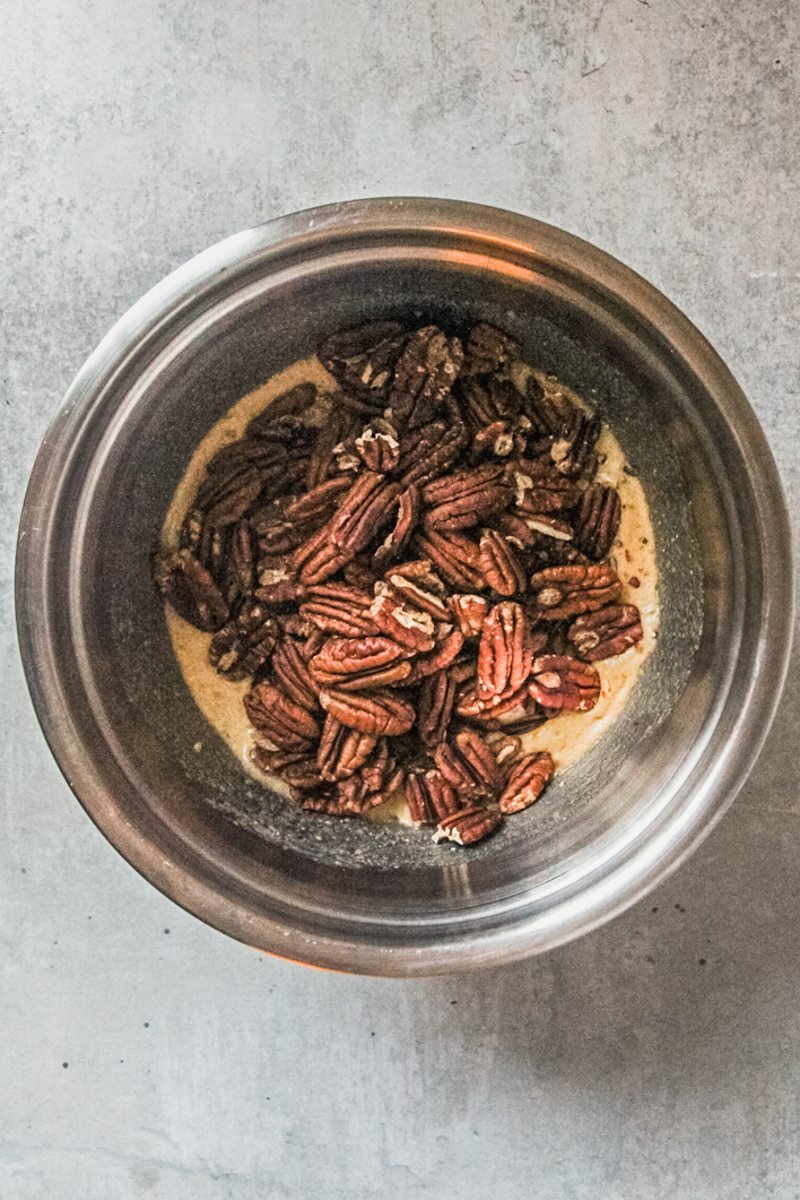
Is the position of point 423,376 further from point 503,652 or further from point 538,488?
point 503,652

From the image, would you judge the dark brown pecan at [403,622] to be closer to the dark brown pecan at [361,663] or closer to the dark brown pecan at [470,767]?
the dark brown pecan at [361,663]

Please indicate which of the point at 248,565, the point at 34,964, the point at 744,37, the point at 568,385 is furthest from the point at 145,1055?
the point at 744,37

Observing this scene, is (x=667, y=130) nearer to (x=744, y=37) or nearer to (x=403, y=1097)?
(x=744, y=37)

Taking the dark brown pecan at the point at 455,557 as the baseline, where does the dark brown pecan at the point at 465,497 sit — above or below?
above

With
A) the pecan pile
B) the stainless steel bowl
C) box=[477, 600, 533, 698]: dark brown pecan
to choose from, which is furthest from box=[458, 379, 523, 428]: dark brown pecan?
box=[477, 600, 533, 698]: dark brown pecan

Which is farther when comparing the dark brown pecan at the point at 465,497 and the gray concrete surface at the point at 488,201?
the gray concrete surface at the point at 488,201

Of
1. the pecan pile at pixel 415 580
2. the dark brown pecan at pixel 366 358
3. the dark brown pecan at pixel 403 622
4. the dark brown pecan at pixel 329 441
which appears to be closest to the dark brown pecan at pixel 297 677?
the pecan pile at pixel 415 580
